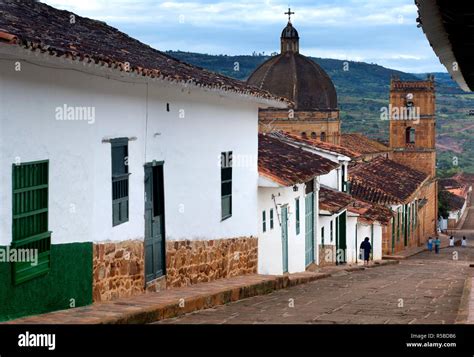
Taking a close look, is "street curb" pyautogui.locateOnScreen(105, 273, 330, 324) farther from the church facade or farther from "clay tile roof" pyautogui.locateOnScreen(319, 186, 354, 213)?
the church facade

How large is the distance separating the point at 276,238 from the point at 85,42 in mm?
9029

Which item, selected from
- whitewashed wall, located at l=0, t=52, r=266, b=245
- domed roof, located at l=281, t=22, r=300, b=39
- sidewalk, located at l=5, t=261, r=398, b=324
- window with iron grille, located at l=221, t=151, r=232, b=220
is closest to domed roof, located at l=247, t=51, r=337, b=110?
domed roof, located at l=281, t=22, r=300, b=39

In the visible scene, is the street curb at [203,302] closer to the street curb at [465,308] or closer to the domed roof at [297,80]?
the street curb at [465,308]

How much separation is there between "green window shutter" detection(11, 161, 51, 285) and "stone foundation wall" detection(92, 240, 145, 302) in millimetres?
1007

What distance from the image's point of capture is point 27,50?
24.8 ft

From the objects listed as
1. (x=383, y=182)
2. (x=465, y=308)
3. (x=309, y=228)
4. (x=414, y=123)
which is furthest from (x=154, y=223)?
(x=414, y=123)

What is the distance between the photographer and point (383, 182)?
4419cm

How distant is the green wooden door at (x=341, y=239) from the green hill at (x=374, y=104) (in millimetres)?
98020

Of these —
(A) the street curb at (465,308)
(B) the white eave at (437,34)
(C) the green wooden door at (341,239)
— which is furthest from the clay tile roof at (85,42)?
(C) the green wooden door at (341,239)

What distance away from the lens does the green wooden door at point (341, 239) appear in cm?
2814

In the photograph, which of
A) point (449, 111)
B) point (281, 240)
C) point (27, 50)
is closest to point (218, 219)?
point (281, 240)
